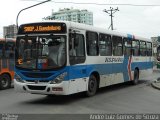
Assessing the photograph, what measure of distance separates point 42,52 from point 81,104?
224 cm

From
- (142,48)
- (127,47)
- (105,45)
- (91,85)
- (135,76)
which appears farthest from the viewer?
(142,48)

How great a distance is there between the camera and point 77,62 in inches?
546

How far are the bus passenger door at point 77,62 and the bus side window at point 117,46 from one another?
3.57 m

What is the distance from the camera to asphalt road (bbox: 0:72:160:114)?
11.7 metres


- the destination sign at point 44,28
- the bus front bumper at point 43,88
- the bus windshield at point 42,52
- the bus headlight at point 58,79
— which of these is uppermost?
the destination sign at point 44,28

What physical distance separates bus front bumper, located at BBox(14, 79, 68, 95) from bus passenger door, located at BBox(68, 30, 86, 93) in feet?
1.46

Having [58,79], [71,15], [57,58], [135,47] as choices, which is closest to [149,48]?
[135,47]

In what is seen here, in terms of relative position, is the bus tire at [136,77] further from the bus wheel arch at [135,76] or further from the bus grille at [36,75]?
the bus grille at [36,75]

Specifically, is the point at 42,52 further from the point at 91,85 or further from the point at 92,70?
the point at 91,85

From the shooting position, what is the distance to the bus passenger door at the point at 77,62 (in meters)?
13.4

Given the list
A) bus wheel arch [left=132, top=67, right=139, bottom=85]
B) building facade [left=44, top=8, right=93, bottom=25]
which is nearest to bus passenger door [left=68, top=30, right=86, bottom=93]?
bus wheel arch [left=132, top=67, right=139, bottom=85]

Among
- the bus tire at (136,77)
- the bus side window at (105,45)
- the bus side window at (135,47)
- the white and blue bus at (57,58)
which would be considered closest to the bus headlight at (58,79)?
the white and blue bus at (57,58)

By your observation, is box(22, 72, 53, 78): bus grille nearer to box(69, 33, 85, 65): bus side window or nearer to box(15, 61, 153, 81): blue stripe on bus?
box(15, 61, 153, 81): blue stripe on bus

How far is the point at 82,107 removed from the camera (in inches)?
487
